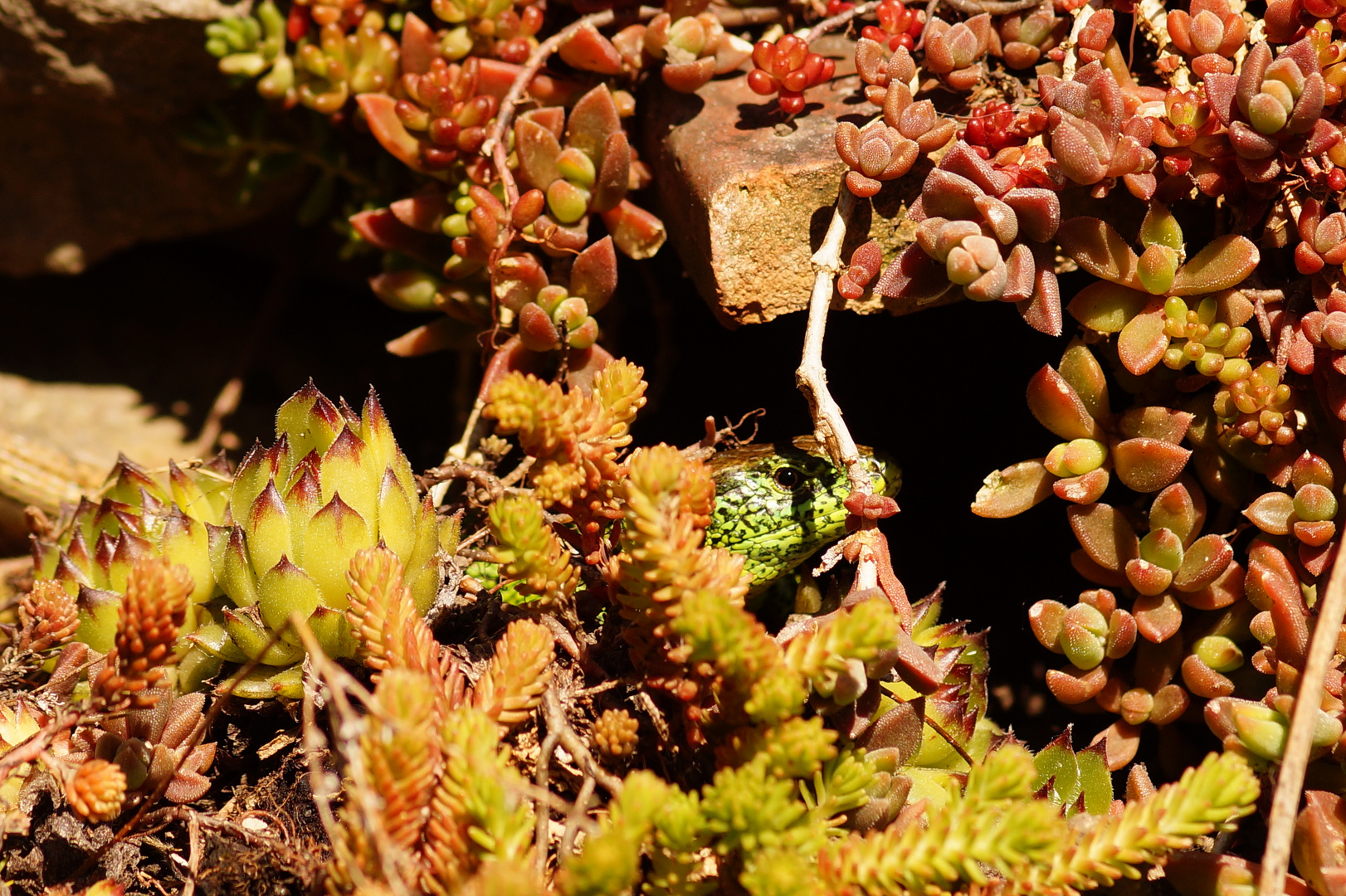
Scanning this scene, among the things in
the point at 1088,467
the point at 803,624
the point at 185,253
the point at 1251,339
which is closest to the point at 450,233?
the point at 803,624

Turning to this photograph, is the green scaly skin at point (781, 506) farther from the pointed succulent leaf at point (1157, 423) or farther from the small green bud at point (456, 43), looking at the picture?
the small green bud at point (456, 43)

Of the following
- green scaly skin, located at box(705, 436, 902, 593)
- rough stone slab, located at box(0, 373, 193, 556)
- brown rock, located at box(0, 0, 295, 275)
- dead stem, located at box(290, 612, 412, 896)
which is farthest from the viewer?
rough stone slab, located at box(0, 373, 193, 556)

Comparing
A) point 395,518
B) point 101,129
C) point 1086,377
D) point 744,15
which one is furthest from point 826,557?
point 101,129

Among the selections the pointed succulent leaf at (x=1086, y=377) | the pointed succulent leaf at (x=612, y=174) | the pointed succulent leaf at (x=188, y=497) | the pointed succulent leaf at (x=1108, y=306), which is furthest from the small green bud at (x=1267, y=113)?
the pointed succulent leaf at (x=188, y=497)

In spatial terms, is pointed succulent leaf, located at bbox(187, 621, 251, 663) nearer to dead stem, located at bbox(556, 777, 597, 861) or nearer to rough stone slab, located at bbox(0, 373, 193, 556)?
dead stem, located at bbox(556, 777, 597, 861)

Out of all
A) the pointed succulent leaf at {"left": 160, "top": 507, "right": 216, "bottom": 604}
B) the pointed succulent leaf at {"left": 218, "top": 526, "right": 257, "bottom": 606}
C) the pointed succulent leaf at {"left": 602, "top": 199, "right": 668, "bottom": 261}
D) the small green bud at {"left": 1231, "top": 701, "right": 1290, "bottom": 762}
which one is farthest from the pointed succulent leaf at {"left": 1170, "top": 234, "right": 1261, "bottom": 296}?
the pointed succulent leaf at {"left": 160, "top": 507, "right": 216, "bottom": 604}

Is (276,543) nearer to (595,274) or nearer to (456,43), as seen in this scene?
(595,274)

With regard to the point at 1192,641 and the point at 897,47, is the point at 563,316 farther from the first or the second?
Result: the point at 1192,641
